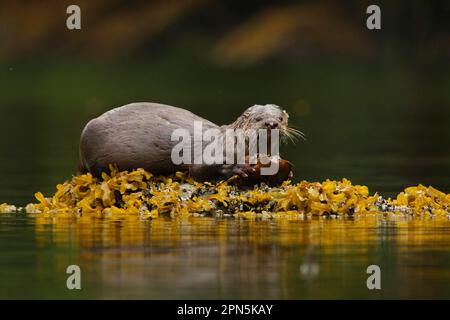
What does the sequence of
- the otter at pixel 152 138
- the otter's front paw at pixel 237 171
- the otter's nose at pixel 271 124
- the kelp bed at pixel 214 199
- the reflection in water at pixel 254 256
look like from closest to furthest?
the reflection in water at pixel 254 256, the kelp bed at pixel 214 199, the otter's front paw at pixel 237 171, the otter's nose at pixel 271 124, the otter at pixel 152 138

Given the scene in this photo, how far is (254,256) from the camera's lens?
14.3 meters

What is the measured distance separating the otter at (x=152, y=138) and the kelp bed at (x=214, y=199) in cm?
15

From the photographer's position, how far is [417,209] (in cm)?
1770

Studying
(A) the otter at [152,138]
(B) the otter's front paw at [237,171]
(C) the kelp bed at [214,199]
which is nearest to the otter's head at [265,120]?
(A) the otter at [152,138]

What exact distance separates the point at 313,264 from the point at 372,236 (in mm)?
1976

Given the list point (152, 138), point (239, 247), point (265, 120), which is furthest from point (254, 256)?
point (152, 138)

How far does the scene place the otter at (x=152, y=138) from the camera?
18078 millimetres

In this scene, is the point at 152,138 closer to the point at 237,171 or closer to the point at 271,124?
the point at 237,171

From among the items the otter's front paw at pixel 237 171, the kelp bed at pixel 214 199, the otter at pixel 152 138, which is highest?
the otter at pixel 152 138

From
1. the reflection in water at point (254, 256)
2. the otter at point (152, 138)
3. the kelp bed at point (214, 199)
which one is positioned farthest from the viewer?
the otter at point (152, 138)

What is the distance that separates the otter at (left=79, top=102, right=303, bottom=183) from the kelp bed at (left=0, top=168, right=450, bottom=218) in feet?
0.49

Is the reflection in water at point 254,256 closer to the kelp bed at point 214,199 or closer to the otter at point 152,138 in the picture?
the kelp bed at point 214,199

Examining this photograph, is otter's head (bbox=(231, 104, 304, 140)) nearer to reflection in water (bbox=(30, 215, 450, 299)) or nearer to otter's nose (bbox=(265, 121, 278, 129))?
otter's nose (bbox=(265, 121, 278, 129))

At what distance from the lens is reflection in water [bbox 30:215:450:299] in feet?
41.7
